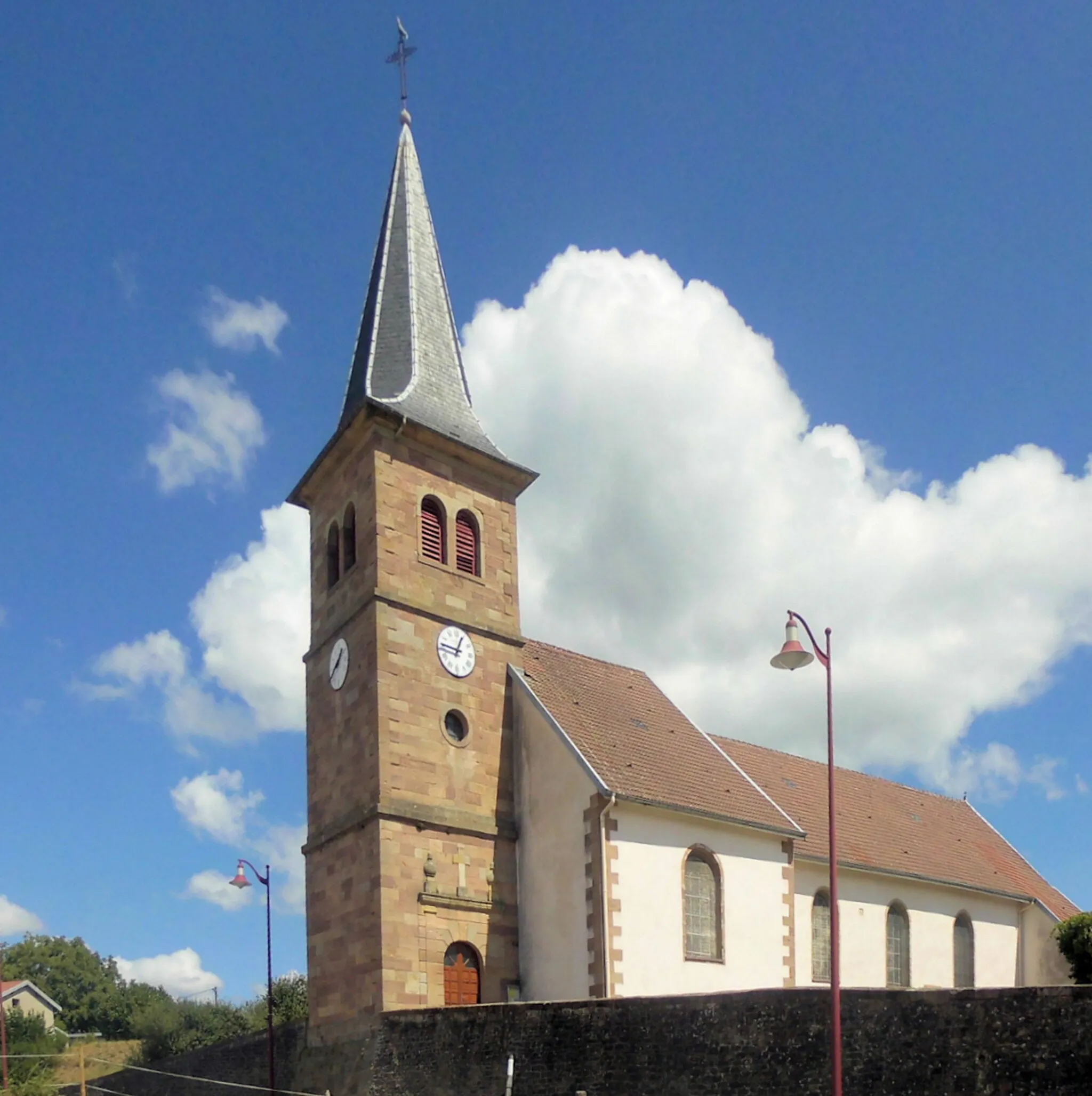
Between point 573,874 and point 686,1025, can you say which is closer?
point 686,1025

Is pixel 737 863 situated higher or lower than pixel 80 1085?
higher

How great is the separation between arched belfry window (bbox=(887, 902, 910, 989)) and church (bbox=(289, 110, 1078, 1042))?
0.22 feet

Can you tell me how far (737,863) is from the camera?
2458 cm

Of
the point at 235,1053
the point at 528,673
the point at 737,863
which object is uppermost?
the point at 528,673

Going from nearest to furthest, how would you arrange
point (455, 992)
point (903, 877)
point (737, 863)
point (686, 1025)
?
point (686, 1025) < point (455, 992) < point (737, 863) < point (903, 877)

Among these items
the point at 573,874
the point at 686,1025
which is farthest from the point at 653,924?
the point at 686,1025

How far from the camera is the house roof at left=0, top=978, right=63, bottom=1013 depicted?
246ft

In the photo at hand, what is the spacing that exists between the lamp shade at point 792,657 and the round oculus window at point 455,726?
10.2 meters

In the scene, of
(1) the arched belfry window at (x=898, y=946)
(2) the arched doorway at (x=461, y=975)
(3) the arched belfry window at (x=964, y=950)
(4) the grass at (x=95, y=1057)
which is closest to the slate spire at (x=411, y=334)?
(2) the arched doorway at (x=461, y=975)

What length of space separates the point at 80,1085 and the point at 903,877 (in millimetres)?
23274

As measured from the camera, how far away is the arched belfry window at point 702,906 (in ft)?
76.5

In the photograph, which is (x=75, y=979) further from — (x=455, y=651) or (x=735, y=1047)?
(x=735, y=1047)

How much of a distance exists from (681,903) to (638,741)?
3780 mm

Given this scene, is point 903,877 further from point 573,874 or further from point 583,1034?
point 583,1034
